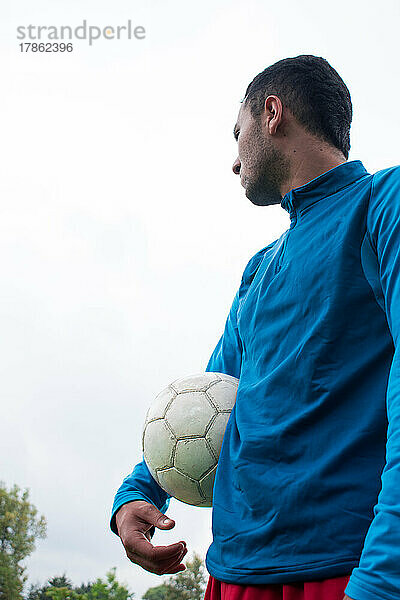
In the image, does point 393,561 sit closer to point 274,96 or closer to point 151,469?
point 151,469

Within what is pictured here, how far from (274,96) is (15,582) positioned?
3386 centimetres

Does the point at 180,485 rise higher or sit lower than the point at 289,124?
Answer: lower

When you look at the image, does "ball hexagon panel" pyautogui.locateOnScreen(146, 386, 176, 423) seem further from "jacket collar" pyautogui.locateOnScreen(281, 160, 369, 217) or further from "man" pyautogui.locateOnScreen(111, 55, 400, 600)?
"jacket collar" pyautogui.locateOnScreen(281, 160, 369, 217)

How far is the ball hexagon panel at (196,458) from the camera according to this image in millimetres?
2205

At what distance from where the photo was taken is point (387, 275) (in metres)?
1.64

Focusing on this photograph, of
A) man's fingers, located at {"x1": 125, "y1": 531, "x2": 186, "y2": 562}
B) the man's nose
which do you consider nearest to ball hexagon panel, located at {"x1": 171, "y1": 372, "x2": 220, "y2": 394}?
man's fingers, located at {"x1": 125, "y1": 531, "x2": 186, "y2": 562}

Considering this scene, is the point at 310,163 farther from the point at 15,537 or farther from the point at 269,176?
the point at 15,537

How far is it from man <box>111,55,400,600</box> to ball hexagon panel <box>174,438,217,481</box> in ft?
0.44

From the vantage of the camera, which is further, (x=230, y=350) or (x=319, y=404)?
(x=230, y=350)

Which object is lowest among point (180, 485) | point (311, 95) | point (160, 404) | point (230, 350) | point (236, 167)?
point (180, 485)

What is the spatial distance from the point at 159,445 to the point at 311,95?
4.76 feet

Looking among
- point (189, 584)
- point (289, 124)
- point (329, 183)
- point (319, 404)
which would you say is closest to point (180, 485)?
point (319, 404)

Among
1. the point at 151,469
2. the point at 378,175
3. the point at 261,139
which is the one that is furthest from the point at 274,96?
the point at 151,469

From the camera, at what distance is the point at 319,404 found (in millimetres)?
1736
